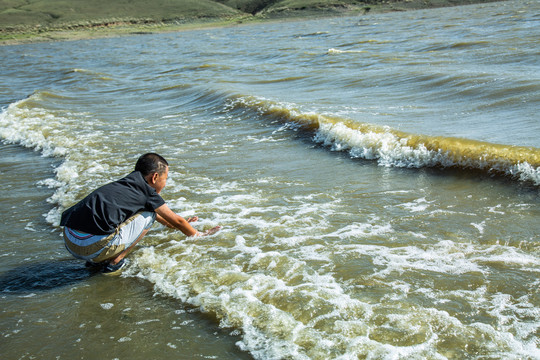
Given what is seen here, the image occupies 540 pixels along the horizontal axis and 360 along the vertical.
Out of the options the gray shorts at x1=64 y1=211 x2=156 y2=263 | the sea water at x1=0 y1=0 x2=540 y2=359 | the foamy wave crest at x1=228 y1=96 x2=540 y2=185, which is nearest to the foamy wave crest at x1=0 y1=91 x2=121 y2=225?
the sea water at x1=0 y1=0 x2=540 y2=359

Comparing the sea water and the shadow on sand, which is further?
the shadow on sand

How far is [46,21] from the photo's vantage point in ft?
299

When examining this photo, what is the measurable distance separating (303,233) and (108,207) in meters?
1.98

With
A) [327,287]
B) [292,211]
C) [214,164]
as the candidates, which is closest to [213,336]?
[327,287]

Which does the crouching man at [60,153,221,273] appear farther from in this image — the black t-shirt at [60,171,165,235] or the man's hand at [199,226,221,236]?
the man's hand at [199,226,221,236]

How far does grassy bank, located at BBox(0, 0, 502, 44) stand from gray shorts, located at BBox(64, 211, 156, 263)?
79.3 meters

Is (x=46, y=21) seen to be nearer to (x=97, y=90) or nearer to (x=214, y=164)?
(x=97, y=90)

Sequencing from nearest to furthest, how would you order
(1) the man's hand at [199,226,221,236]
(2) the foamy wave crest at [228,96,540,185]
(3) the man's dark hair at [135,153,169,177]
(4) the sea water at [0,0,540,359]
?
(4) the sea water at [0,0,540,359]
(3) the man's dark hair at [135,153,169,177]
(1) the man's hand at [199,226,221,236]
(2) the foamy wave crest at [228,96,540,185]

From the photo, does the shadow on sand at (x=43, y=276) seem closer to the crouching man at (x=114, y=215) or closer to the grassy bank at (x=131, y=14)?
the crouching man at (x=114, y=215)

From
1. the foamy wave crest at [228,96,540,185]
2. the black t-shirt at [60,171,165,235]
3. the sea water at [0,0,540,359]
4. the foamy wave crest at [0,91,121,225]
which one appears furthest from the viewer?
the foamy wave crest at [0,91,121,225]

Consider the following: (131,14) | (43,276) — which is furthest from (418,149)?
(131,14)

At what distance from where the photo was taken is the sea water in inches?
137

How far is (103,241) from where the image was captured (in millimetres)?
4438

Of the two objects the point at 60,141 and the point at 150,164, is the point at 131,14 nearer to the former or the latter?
the point at 60,141
